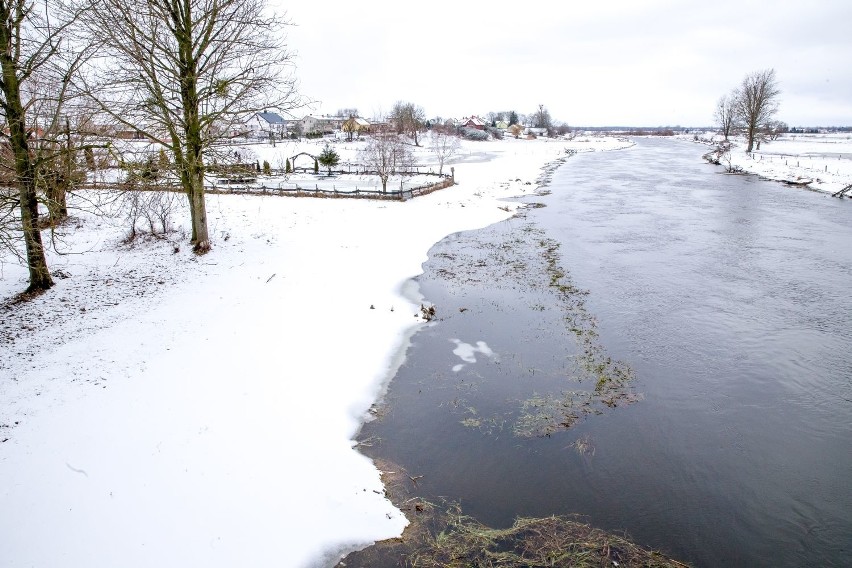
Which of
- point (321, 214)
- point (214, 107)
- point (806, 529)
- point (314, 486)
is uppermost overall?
point (214, 107)

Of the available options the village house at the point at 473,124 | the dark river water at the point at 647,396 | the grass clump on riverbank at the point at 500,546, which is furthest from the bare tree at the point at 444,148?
the village house at the point at 473,124

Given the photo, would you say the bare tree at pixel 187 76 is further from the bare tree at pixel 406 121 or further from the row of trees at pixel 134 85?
the bare tree at pixel 406 121

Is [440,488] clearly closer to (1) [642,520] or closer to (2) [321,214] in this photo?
(1) [642,520]

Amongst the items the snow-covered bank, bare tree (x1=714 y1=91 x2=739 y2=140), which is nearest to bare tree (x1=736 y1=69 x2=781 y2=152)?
bare tree (x1=714 y1=91 x2=739 y2=140)

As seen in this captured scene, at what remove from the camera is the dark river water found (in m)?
7.44

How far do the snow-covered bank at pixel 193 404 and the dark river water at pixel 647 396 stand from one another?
4.29 ft

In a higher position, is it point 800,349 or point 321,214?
point 321,214

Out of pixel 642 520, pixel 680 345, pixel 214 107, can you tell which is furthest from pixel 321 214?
pixel 642 520

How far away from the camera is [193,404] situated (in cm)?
922

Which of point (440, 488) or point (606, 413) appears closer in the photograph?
point (440, 488)

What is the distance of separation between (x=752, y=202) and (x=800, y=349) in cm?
2529

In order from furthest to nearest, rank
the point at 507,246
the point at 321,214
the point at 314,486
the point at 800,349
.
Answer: the point at 321,214
the point at 507,246
the point at 800,349
the point at 314,486

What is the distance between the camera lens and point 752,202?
33.4m

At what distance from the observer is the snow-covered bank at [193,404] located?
6.59m
